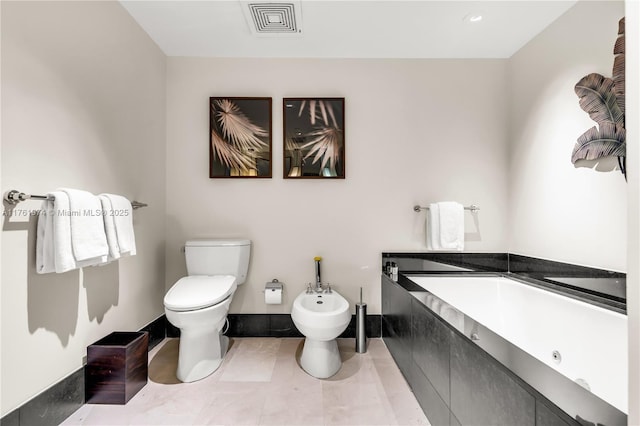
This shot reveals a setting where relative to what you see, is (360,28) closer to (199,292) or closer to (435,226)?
(435,226)

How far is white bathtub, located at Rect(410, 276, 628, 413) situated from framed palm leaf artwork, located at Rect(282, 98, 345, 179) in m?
1.11

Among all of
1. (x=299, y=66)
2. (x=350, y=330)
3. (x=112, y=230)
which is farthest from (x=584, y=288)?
(x=112, y=230)

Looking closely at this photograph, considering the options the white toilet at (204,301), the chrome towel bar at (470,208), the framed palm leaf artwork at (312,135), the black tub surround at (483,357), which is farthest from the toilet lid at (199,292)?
the chrome towel bar at (470,208)

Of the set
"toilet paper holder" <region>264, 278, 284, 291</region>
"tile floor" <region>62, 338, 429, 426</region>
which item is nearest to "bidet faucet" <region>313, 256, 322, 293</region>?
"toilet paper holder" <region>264, 278, 284, 291</region>

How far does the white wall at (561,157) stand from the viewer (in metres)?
1.67

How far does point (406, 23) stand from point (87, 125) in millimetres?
2003

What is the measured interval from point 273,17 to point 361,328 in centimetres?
218

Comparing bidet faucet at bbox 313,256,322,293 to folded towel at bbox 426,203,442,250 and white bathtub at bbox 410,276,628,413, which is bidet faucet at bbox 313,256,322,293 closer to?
white bathtub at bbox 410,276,628,413

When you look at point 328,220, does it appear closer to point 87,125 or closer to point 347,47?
point 347,47

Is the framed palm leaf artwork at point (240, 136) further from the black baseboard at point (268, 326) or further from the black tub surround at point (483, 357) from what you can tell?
the black tub surround at point (483, 357)

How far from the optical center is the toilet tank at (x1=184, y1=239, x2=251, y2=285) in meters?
2.29

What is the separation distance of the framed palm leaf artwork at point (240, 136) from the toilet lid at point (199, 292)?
825mm

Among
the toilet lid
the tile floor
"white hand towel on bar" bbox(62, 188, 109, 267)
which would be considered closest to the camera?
"white hand towel on bar" bbox(62, 188, 109, 267)

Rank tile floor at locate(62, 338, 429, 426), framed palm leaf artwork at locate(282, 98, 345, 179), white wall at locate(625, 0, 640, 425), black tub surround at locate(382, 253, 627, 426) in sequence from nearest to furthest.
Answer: white wall at locate(625, 0, 640, 425), black tub surround at locate(382, 253, 627, 426), tile floor at locate(62, 338, 429, 426), framed palm leaf artwork at locate(282, 98, 345, 179)
